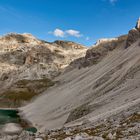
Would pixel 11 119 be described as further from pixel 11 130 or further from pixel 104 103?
pixel 104 103

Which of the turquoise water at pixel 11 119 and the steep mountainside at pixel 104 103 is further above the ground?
the steep mountainside at pixel 104 103

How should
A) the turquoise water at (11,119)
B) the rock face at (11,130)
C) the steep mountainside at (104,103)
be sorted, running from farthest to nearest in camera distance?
the turquoise water at (11,119) → the rock face at (11,130) → the steep mountainside at (104,103)

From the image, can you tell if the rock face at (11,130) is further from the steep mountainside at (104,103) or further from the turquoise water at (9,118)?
the turquoise water at (9,118)

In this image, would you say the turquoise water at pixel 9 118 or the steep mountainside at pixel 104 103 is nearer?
the steep mountainside at pixel 104 103

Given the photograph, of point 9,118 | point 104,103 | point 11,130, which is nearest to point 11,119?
point 9,118

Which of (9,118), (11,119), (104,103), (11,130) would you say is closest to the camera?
(104,103)

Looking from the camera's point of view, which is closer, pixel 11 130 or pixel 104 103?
pixel 104 103

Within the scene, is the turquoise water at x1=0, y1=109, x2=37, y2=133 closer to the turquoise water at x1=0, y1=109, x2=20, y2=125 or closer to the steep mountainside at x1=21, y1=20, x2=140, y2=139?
the turquoise water at x1=0, y1=109, x2=20, y2=125

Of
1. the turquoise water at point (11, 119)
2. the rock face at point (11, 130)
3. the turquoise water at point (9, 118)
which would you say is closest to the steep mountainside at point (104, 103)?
the turquoise water at point (11, 119)

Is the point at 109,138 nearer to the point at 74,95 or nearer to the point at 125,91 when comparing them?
the point at 125,91

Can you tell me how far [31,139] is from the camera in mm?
44844

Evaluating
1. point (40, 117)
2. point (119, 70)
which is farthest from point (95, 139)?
point (119, 70)

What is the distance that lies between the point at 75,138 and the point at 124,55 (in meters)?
146

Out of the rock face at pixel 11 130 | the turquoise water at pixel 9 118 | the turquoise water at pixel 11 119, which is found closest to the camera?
the rock face at pixel 11 130
